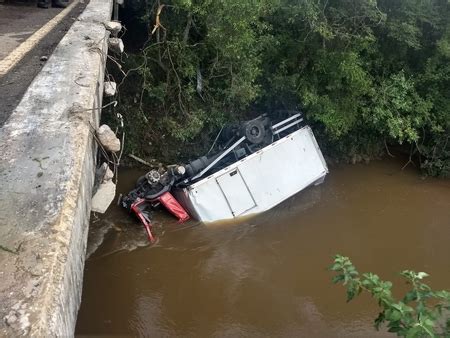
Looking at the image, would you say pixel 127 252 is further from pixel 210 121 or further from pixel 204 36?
pixel 204 36

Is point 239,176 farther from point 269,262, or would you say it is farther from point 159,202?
point 269,262

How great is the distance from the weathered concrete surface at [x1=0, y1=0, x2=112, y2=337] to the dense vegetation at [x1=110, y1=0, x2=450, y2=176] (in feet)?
21.5

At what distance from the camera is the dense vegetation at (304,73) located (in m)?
11.1

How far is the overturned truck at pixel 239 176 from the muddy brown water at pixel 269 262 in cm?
37

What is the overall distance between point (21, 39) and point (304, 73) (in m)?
7.27

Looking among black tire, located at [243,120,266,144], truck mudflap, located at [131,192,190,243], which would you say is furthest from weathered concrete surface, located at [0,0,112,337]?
black tire, located at [243,120,266,144]

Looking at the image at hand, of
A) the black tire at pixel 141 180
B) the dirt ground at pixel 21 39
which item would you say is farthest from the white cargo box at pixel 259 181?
the dirt ground at pixel 21 39

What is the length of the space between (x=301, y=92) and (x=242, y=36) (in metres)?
2.42

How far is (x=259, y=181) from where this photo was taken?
11.0 meters

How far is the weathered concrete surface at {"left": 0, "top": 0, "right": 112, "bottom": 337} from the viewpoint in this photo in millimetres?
2291

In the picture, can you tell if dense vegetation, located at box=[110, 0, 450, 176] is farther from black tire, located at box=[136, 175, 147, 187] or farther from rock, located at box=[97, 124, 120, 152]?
rock, located at box=[97, 124, 120, 152]

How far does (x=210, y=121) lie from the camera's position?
11.9 meters

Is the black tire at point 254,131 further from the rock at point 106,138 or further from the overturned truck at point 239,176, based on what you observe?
the rock at point 106,138

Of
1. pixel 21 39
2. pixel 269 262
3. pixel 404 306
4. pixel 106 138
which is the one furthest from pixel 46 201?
pixel 269 262
